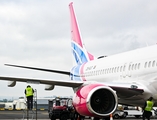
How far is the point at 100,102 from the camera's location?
14.1 m

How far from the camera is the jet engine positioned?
13695 mm

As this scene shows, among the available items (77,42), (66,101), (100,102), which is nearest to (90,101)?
(100,102)

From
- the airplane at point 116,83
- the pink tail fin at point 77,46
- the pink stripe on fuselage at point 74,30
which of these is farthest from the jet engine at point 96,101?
the pink stripe on fuselage at point 74,30

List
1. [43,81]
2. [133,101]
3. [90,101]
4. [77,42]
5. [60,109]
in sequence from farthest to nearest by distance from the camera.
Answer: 1. [77,42]
2. [60,109]
3. [43,81]
4. [133,101]
5. [90,101]

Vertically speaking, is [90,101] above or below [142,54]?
below

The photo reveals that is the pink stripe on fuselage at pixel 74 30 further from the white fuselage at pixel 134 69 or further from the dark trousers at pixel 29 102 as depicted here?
the dark trousers at pixel 29 102

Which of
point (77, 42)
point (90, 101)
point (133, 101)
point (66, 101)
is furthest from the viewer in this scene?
point (77, 42)

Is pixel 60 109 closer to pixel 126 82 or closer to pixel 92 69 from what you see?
pixel 92 69

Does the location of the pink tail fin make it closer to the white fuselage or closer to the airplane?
the airplane

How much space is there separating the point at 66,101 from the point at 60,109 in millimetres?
2106

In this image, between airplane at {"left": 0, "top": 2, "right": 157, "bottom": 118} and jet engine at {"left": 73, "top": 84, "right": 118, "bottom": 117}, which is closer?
jet engine at {"left": 73, "top": 84, "right": 118, "bottom": 117}

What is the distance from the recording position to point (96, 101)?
46.0 ft

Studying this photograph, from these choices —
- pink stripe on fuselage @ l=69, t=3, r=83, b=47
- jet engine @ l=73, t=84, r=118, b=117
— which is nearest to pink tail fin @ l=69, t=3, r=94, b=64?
pink stripe on fuselage @ l=69, t=3, r=83, b=47

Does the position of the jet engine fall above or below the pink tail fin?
below
